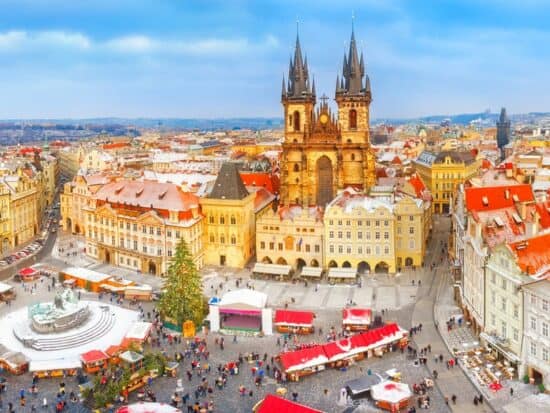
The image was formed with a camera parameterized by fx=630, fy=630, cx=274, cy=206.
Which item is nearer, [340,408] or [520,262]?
[340,408]

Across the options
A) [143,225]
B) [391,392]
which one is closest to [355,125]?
[143,225]

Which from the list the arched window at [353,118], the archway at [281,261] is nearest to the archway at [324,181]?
the arched window at [353,118]

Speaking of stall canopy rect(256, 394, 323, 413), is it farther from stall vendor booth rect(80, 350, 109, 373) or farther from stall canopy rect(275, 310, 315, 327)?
stall canopy rect(275, 310, 315, 327)

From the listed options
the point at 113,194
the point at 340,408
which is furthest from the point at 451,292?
the point at 113,194

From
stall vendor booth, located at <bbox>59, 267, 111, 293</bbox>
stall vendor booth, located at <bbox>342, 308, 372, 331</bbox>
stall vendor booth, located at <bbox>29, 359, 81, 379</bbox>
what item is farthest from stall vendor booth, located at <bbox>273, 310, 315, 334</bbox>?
stall vendor booth, located at <bbox>59, 267, 111, 293</bbox>

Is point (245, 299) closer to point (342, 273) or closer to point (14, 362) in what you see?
point (342, 273)

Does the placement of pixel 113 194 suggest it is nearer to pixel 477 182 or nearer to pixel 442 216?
pixel 477 182

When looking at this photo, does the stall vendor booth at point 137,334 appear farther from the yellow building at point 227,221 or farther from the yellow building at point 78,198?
the yellow building at point 78,198
